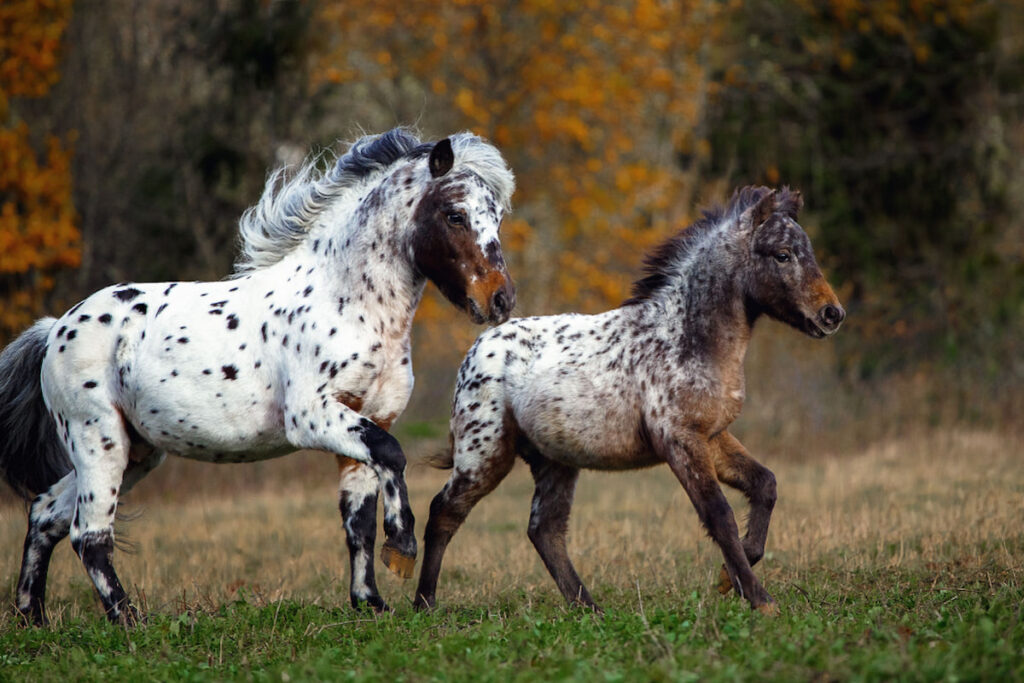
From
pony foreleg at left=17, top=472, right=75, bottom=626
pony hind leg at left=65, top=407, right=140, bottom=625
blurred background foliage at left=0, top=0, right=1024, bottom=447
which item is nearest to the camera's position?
pony hind leg at left=65, top=407, right=140, bottom=625

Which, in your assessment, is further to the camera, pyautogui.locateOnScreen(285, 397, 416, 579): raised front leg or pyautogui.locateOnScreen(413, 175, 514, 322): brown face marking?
pyautogui.locateOnScreen(413, 175, 514, 322): brown face marking

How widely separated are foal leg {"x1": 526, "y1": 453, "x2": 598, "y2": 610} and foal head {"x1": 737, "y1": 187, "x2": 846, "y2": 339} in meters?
1.74

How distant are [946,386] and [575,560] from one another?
984 cm

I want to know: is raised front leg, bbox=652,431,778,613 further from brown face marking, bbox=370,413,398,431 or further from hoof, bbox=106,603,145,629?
hoof, bbox=106,603,145,629

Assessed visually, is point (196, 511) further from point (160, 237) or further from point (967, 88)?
point (967, 88)

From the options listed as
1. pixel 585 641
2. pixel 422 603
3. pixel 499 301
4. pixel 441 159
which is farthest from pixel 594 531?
pixel 585 641

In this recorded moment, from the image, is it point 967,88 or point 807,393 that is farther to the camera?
point 967,88

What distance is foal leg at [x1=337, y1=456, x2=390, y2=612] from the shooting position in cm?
686

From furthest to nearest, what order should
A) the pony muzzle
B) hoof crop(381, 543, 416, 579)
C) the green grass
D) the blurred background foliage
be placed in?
the blurred background foliage → the pony muzzle → hoof crop(381, 543, 416, 579) → the green grass

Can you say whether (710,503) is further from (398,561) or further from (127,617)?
(127,617)

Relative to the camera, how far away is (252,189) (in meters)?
17.2

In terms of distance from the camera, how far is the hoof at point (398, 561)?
20.7ft

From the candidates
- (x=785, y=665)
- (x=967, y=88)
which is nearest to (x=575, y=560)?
(x=785, y=665)

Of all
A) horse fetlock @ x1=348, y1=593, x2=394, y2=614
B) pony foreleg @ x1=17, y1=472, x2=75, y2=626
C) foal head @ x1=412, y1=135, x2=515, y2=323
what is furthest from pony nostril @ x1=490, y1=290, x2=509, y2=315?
pony foreleg @ x1=17, y1=472, x2=75, y2=626
